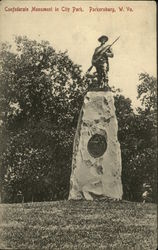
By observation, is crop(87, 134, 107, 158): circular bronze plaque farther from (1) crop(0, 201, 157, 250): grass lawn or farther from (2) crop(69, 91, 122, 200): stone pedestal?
(1) crop(0, 201, 157, 250): grass lawn

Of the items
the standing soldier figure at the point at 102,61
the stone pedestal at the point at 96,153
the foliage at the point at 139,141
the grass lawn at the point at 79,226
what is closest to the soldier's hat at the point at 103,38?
the standing soldier figure at the point at 102,61

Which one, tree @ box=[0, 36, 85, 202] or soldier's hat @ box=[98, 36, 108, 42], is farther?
tree @ box=[0, 36, 85, 202]

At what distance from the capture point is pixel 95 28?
29.9 ft

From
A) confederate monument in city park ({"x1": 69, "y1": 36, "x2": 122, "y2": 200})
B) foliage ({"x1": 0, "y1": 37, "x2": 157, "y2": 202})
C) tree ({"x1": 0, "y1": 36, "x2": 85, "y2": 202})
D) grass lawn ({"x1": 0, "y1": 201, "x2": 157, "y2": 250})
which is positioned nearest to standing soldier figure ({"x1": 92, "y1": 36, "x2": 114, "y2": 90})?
confederate monument in city park ({"x1": 69, "y1": 36, "x2": 122, "y2": 200})

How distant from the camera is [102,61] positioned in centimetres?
1014

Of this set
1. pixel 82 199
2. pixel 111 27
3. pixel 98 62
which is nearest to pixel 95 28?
pixel 111 27

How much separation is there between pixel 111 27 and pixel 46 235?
3366mm

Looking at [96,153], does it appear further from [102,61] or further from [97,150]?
[102,61]

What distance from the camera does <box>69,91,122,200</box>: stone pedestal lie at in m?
10.4

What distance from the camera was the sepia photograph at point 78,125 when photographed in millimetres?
8898

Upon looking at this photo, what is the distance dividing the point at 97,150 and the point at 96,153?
6 centimetres

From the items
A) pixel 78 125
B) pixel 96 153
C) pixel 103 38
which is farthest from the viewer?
pixel 78 125

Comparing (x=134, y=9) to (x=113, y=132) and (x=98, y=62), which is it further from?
(x=113, y=132)

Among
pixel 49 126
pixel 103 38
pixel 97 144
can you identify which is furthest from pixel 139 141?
pixel 103 38
